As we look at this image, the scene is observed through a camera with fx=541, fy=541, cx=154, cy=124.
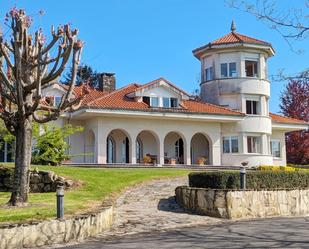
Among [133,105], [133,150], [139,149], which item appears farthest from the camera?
[139,149]

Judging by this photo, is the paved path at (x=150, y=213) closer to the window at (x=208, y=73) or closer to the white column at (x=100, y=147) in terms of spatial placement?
the white column at (x=100, y=147)

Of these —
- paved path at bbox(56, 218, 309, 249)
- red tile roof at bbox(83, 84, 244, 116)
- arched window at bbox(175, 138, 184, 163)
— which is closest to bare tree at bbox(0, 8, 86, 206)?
paved path at bbox(56, 218, 309, 249)

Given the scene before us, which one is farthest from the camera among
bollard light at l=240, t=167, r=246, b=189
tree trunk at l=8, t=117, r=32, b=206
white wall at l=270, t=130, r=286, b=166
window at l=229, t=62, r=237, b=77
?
white wall at l=270, t=130, r=286, b=166

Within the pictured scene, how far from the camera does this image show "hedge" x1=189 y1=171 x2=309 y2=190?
1838 centimetres

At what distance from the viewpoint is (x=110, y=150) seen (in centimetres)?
3725

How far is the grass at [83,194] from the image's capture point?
1353cm

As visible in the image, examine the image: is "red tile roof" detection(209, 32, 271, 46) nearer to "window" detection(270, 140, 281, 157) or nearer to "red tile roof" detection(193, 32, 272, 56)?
"red tile roof" detection(193, 32, 272, 56)

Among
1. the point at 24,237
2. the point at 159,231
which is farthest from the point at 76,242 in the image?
the point at 159,231

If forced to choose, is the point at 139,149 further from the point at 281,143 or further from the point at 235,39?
the point at 281,143

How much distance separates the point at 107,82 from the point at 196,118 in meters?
9.09

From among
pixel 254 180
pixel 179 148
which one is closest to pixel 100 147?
pixel 179 148

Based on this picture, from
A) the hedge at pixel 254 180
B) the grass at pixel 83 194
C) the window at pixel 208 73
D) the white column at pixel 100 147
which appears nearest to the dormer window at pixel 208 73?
the window at pixel 208 73

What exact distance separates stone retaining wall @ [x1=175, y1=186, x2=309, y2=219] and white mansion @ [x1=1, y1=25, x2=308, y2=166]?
1602 centimetres

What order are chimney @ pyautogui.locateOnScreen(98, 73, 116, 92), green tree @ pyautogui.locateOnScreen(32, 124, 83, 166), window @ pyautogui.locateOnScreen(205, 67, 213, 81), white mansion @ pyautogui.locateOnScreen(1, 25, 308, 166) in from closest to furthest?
green tree @ pyautogui.locateOnScreen(32, 124, 83, 166) < white mansion @ pyautogui.locateOnScreen(1, 25, 308, 166) < window @ pyautogui.locateOnScreen(205, 67, 213, 81) < chimney @ pyautogui.locateOnScreen(98, 73, 116, 92)
